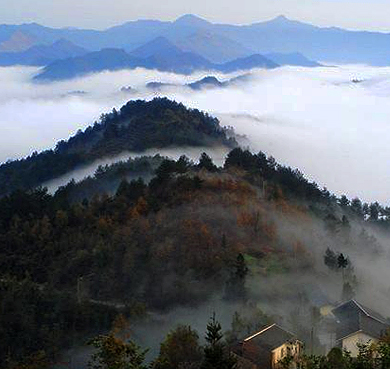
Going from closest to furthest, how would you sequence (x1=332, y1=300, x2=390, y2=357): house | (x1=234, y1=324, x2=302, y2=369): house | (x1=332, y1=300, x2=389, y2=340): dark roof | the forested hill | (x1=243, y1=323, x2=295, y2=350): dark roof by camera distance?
1. (x1=234, y1=324, x2=302, y2=369): house
2. (x1=243, y1=323, x2=295, y2=350): dark roof
3. (x1=332, y1=300, x2=390, y2=357): house
4. (x1=332, y1=300, x2=389, y2=340): dark roof
5. the forested hill

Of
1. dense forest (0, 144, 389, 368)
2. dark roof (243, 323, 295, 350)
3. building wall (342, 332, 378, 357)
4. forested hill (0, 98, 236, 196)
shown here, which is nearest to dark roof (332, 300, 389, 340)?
building wall (342, 332, 378, 357)

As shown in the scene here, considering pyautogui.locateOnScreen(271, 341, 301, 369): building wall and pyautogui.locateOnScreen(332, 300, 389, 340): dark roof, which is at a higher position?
pyautogui.locateOnScreen(271, 341, 301, 369): building wall

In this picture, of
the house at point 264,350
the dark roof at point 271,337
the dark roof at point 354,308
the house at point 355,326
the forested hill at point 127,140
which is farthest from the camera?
the forested hill at point 127,140

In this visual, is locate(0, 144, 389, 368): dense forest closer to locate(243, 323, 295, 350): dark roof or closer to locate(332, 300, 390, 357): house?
locate(332, 300, 390, 357): house

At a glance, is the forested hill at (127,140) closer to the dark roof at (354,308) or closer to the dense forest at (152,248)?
the dense forest at (152,248)

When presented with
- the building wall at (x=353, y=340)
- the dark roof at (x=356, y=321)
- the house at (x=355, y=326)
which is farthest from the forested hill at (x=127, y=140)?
the building wall at (x=353, y=340)

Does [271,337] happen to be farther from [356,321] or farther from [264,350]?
[356,321]

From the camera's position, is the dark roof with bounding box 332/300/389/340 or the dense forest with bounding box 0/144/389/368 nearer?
the dark roof with bounding box 332/300/389/340
